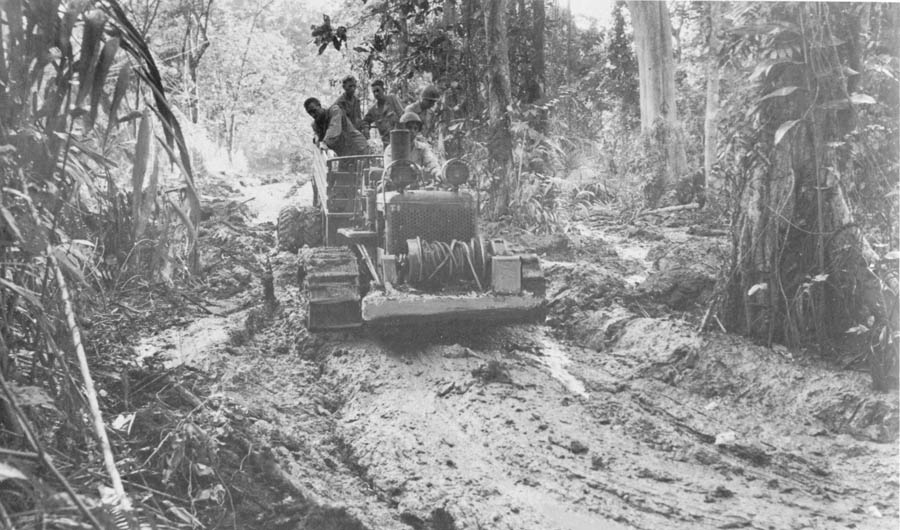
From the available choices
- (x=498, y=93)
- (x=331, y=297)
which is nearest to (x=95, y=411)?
(x=331, y=297)

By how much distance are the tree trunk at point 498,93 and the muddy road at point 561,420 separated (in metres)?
4.47

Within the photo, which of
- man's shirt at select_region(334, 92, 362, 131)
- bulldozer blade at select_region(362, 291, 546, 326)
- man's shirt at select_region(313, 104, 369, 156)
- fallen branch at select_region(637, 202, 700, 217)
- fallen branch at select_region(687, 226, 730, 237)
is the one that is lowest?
bulldozer blade at select_region(362, 291, 546, 326)

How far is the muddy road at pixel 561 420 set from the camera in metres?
3.73

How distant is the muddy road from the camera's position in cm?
373

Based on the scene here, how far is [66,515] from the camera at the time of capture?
2074mm

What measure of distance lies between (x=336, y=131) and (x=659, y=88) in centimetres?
878

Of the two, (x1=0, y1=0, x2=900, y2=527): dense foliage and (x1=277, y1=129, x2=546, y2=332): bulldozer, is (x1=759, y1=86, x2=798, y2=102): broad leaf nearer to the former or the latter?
(x1=0, y1=0, x2=900, y2=527): dense foliage

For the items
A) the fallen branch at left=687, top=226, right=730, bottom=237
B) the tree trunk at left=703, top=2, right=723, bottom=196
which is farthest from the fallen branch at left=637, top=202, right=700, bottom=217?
the fallen branch at left=687, top=226, right=730, bottom=237

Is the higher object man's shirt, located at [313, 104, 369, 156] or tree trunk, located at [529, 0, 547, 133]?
tree trunk, located at [529, 0, 547, 133]

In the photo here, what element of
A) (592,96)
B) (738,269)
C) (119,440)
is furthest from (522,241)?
(592,96)

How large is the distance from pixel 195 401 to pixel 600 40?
21.3 meters

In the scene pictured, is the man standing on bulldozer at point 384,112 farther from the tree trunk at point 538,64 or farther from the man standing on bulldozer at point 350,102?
the tree trunk at point 538,64

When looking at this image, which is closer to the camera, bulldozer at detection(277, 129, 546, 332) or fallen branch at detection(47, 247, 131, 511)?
fallen branch at detection(47, 247, 131, 511)

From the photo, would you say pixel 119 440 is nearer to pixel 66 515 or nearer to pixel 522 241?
pixel 66 515
